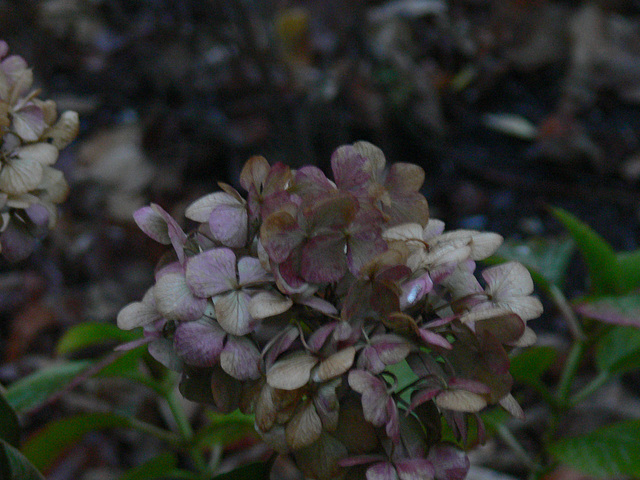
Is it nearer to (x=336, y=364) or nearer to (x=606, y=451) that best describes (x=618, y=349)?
(x=606, y=451)

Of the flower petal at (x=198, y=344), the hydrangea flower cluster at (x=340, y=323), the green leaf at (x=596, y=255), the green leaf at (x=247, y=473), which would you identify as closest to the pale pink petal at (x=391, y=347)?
the hydrangea flower cluster at (x=340, y=323)

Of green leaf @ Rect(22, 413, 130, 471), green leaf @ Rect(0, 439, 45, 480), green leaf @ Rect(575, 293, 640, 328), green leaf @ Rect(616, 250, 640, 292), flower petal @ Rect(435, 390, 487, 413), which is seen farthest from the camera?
green leaf @ Rect(616, 250, 640, 292)

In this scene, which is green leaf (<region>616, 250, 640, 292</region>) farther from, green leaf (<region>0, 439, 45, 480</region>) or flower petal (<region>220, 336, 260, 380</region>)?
green leaf (<region>0, 439, 45, 480</region>)

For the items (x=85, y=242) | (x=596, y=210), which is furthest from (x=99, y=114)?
(x=596, y=210)

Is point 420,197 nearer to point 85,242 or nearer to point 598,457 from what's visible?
point 598,457

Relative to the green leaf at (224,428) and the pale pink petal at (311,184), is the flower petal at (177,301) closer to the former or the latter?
the pale pink petal at (311,184)

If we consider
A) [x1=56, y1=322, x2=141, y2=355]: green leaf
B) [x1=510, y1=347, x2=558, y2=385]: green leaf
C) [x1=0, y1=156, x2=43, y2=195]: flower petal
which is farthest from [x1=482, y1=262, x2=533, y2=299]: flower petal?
[x1=56, y1=322, x2=141, y2=355]: green leaf
